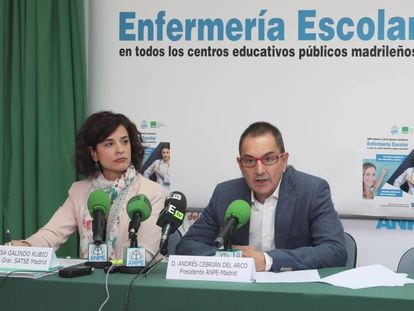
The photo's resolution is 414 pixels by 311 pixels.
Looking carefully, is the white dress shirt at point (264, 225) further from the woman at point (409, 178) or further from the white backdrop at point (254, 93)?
the woman at point (409, 178)

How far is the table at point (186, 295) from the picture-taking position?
2.10 metres

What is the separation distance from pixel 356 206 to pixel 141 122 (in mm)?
1513

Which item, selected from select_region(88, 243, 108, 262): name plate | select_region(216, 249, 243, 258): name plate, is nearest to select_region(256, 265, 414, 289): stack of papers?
select_region(216, 249, 243, 258): name plate

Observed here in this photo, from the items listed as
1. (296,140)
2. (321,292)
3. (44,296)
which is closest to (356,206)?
(296,140)

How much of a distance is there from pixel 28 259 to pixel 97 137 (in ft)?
3.97

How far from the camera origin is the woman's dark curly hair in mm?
3643

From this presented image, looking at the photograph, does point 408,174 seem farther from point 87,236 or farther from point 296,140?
point 87,236

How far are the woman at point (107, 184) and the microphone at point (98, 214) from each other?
0.75 m

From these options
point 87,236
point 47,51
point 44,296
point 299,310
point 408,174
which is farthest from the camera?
point 47,51

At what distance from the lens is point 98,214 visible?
2525 mm

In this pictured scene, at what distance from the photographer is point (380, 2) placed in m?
4.05

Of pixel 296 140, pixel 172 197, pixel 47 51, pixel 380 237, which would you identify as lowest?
pixel 380 237

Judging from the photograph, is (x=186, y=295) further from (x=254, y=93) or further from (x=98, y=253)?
(x=254, y=93)

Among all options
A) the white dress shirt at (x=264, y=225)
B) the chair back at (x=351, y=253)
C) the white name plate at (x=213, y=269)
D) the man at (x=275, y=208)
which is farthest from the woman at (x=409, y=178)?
the white name plate at (x=213, y=269)
